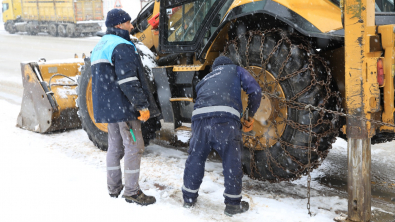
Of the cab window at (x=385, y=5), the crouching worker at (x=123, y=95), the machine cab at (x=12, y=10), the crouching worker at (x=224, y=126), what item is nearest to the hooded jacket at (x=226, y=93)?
the crouching worker at (x=224, y=126)

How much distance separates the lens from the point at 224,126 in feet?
11.7

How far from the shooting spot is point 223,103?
3578 mm

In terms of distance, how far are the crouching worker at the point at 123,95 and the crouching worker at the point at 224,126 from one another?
0.51 m

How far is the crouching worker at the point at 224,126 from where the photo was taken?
3.56 metres

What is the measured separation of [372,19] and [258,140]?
4.97ft

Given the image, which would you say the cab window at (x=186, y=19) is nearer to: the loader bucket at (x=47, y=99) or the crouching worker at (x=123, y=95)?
the crouching worker at (x=123, y=95)

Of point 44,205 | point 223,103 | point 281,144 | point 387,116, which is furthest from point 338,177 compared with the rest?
point 44,205

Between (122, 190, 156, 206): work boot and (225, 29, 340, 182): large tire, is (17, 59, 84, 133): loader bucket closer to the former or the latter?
(122, 190, 156, 206): work boot

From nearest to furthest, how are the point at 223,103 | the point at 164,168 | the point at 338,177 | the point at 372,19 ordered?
the point at 372,19
the point at 223,103
the point at 338,177
the point at 164,168

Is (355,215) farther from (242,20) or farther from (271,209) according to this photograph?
(242,20)

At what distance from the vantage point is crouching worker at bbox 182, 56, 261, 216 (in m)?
3.56

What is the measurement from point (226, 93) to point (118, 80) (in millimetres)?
983

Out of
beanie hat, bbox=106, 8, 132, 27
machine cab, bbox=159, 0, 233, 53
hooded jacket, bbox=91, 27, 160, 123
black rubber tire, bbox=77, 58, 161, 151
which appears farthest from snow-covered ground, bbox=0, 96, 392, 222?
beanie hat, bbox=106, 8, 132, 27

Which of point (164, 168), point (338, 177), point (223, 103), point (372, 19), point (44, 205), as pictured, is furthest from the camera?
point (164, 168)
